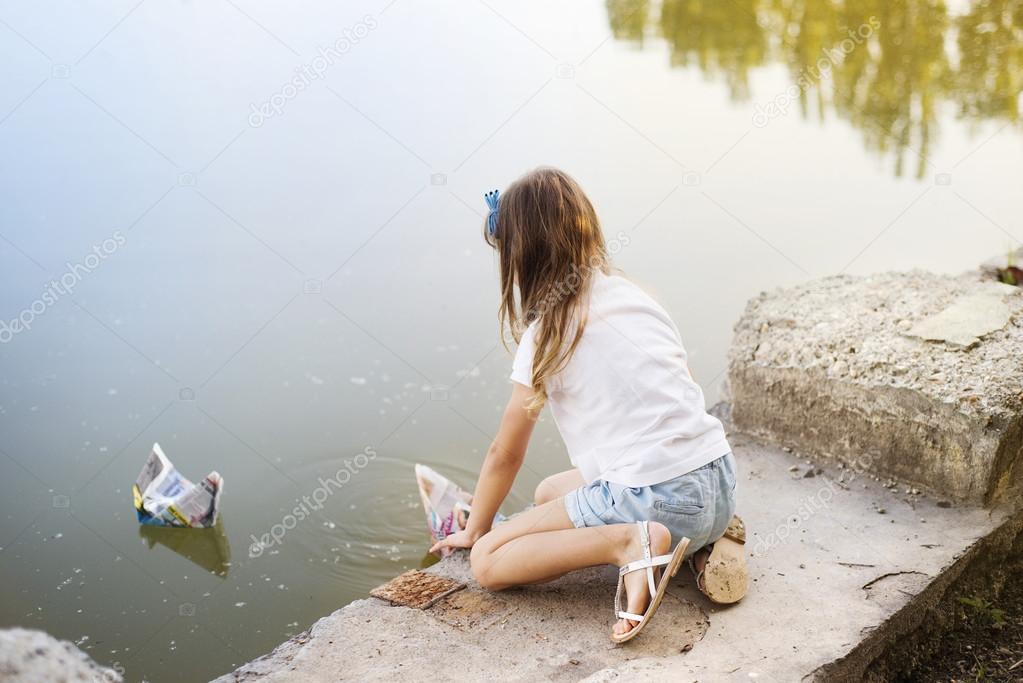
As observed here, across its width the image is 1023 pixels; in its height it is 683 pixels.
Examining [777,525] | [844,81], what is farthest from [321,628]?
[844,81]

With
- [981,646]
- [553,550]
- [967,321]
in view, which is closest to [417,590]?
[553,550]

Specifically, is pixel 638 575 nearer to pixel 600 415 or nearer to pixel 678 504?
pixel 678 504

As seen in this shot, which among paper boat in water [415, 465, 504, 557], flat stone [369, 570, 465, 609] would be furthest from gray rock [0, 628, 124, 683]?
paper boat in water [415, 465, 504, 557]

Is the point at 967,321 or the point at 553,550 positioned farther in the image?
the point at 967,321

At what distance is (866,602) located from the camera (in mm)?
2162

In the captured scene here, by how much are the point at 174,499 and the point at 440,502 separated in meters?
0.88

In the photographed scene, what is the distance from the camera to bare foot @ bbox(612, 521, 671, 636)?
2086 mm

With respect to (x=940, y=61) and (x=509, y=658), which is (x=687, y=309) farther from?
(x=940, y=61)

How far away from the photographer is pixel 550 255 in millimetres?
2252

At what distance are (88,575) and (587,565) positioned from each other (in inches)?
65.9

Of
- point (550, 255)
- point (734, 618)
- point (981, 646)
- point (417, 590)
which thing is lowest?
point (981, 646)

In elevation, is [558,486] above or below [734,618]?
above

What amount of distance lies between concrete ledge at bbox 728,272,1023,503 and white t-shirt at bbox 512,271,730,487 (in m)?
0.57

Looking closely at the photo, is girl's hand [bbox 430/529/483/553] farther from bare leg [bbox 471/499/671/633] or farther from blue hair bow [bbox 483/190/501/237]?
blue hair bow [bbox 483/190/501/237]
